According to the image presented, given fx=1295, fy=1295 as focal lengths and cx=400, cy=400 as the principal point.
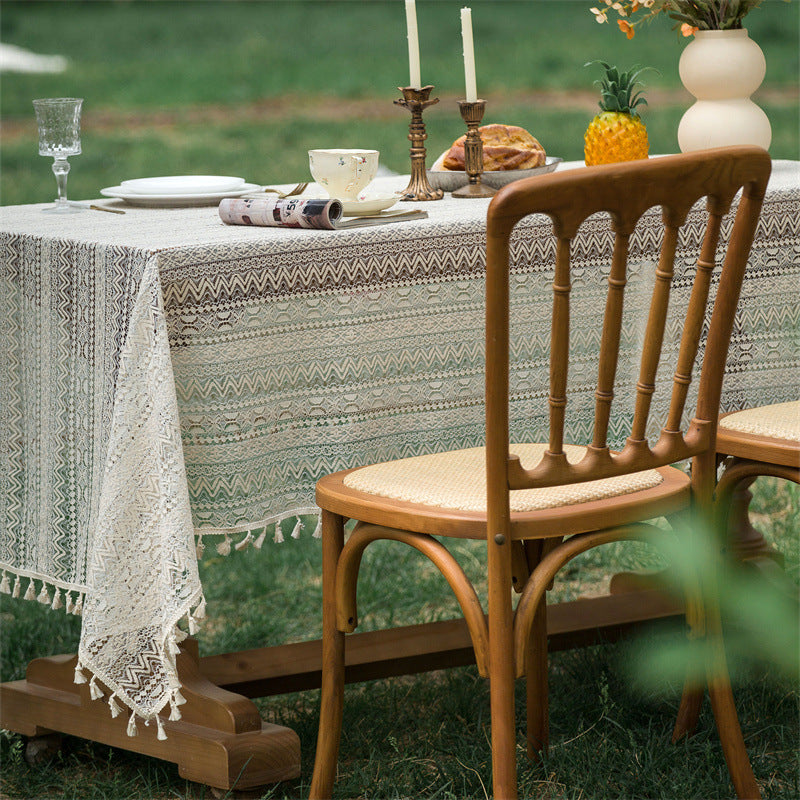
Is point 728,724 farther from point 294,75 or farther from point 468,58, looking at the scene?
point 294,75

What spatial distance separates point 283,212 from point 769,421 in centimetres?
81

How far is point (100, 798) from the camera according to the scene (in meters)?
2.05

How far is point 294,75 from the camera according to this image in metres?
10.8

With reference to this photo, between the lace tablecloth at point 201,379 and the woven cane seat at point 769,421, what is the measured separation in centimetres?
19

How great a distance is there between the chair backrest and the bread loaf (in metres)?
0.72

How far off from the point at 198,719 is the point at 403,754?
1.21 ft

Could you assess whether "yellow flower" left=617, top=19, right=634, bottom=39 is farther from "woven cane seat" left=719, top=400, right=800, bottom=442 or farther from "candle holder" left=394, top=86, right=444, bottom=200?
"woven cane seat" left=719, top=400, right=800, bottom=442

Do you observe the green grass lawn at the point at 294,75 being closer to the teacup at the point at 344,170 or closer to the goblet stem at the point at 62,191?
the goblet stem at the point at 62,191

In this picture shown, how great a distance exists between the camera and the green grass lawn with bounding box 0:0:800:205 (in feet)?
31.3

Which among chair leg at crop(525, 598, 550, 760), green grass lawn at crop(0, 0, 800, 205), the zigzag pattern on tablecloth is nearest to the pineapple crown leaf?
the zigzag pattern on tablecloth

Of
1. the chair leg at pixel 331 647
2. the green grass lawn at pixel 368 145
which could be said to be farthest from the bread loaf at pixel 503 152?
the green grass lawn at pixel 368 145

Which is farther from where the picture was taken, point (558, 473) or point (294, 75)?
point (294, 75)

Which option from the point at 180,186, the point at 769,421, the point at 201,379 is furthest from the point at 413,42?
the point at 769,421

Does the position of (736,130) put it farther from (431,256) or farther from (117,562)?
(117,562)
